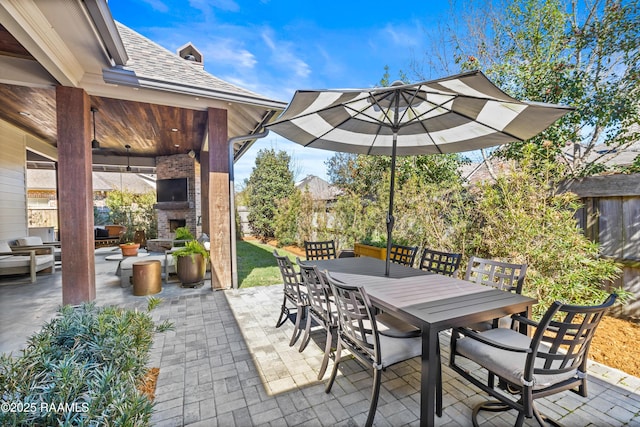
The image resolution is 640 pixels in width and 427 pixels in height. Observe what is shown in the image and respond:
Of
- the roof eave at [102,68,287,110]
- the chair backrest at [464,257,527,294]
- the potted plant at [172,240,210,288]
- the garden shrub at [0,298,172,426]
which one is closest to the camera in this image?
the garden shrub at [0,298,172,426]

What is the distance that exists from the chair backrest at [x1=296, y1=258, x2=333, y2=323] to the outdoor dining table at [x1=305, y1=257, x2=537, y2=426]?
1.18 feet

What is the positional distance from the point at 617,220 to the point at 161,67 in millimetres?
7134

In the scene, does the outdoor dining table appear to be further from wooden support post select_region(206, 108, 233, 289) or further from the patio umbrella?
wooden support post select_region(206, 108, 233, 289)

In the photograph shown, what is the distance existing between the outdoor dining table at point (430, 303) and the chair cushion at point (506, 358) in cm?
20

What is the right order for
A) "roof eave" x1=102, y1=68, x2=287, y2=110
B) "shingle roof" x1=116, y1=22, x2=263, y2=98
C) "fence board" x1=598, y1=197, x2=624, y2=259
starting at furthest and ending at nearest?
1. "shingle roof" x1=116, y1=22, x2=263, y2=98
2. "roof eave" x1=102, y1=68, x2=287, y2=110
3. "fence board" x1=598, y1=197, x2=624, y2=259

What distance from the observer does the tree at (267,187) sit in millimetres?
12228

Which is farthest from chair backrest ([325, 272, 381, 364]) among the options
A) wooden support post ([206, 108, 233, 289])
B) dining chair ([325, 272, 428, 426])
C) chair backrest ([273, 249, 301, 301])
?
wooden support post ([206, 108, 233, 289])

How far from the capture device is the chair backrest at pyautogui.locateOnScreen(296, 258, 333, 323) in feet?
8.10

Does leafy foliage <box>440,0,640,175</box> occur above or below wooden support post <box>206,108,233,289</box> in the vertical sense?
above

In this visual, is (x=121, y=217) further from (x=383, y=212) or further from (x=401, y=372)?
(x=401, y=372)

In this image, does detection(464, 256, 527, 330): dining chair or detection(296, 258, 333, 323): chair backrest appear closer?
detection(296, 258, 333, 323): chair backrest

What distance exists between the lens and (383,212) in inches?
257

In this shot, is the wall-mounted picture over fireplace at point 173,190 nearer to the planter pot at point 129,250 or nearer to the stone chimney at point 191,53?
the planter pot at point 129,250

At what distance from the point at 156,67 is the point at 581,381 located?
619 centimetres
